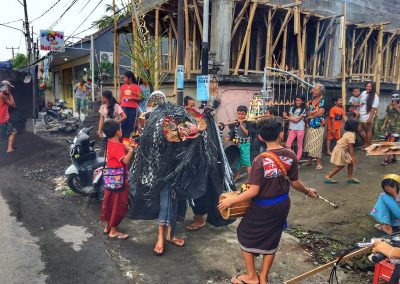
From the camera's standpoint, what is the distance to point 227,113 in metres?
8.09

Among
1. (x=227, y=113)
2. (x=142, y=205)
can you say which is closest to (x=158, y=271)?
(x=142, y=205)

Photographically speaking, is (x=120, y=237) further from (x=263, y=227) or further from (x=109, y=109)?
(x=109, y=109)

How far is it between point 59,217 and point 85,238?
96 cm

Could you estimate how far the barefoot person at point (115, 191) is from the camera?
4.23m

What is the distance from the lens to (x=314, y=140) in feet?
24.4

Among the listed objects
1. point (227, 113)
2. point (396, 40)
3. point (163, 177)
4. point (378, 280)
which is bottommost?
point (378, 280)

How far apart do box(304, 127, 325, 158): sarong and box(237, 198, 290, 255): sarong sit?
182 inches

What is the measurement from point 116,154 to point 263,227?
205 centimetres

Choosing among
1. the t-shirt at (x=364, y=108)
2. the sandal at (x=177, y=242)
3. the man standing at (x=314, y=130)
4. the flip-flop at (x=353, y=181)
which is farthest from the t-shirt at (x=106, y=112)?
the t-shirt at (x=364, y=108)

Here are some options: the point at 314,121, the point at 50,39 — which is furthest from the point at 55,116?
the point at 314,121

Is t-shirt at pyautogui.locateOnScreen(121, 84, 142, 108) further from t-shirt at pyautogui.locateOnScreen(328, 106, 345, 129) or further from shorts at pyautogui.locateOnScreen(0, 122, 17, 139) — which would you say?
t-shirt at pyautogui.locateOnScreen(328, 106, 345, 129)

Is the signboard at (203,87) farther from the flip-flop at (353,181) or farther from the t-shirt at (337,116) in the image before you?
the t-shirt at (337,116)

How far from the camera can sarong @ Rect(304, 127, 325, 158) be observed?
7.42 metres

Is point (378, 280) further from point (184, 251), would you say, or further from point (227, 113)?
point (227, 113)
